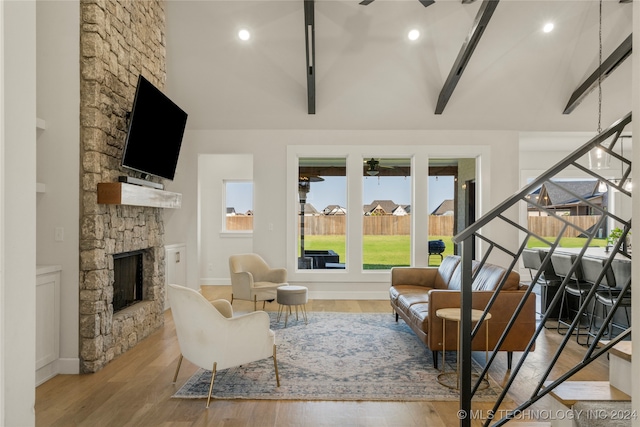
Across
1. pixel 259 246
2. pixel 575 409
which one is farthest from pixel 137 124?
pixel 575 409

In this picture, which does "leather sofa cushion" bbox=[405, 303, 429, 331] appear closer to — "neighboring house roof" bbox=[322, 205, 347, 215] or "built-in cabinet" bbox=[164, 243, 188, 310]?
"neighboring house roof" bbox=[322, 205, 347, 215]

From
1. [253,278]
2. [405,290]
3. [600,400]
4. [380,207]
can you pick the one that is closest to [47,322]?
[253,278]

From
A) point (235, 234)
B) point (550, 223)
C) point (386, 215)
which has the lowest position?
point (235, 234)

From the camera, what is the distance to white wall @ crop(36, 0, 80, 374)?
11.6 feet

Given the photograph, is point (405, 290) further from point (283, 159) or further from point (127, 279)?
point (127, 279)

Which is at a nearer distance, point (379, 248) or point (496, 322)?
point (496, 322)

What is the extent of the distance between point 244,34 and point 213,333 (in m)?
4.05

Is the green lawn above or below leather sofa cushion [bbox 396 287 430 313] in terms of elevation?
above

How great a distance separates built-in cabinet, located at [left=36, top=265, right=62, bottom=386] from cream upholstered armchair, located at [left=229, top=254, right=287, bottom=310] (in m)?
2.29

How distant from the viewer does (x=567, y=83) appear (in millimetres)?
6109

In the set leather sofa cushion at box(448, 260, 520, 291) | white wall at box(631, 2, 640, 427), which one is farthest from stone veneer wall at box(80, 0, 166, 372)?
white wall at box(631, 2, 640, 427)

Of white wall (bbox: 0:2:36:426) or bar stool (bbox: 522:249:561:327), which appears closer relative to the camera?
white wall (bbox: 0:2:36:426)

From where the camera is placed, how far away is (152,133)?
14.0ft

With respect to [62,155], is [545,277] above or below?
below
